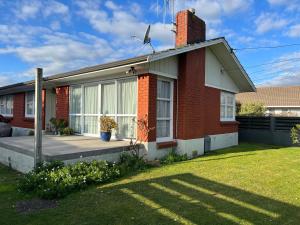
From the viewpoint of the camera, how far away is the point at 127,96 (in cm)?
1121

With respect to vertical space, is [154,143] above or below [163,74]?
below

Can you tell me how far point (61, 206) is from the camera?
19.1ft

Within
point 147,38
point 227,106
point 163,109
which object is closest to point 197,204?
point 163,109

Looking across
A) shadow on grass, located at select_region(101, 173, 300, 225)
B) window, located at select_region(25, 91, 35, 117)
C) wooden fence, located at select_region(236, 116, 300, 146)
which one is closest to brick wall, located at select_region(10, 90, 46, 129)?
window, located at select_region(25, 91, 35, 117)

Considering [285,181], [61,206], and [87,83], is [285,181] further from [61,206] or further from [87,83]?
[87,83]

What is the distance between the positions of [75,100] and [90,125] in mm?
1686

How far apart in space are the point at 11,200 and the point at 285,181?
6.48 metres

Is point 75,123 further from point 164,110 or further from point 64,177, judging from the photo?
point 64,177

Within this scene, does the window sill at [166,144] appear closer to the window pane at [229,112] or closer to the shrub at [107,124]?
the shrub at [107,124]

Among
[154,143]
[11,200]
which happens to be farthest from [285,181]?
[11,200]

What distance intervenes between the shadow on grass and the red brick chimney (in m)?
7.22

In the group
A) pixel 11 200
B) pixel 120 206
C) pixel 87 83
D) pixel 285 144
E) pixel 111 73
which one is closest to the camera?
pixel 120 206

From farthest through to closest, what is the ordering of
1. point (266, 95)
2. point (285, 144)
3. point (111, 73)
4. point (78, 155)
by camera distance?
point (266, 95), point (285, 144), point (111, 73), point (78, 155)

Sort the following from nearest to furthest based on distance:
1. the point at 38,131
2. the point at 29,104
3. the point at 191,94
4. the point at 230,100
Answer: the point at 38,131
the point at 191,94
the point at 230,100
the point at 29,104
